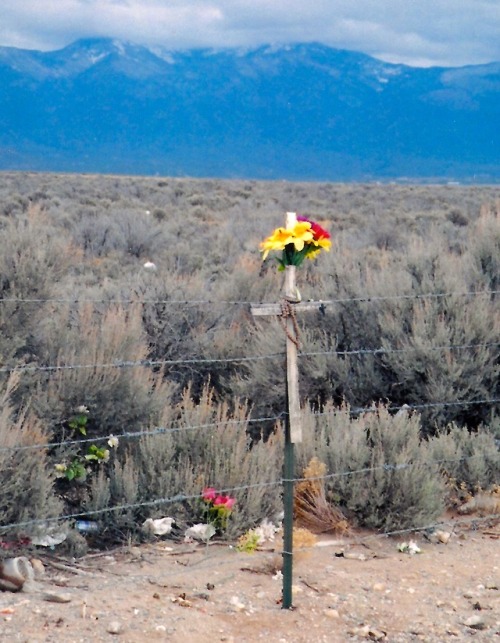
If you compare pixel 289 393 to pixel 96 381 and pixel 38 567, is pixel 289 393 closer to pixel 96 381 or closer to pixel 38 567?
pixel 38 567

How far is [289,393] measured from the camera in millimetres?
4344

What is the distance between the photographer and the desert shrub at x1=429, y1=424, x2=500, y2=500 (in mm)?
6301

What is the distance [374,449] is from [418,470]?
38 centimetres

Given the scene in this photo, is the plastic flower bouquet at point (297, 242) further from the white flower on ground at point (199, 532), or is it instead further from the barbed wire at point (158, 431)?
the white flower on ground at point (199, 532)

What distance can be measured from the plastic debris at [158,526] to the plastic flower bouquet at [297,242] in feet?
6.31

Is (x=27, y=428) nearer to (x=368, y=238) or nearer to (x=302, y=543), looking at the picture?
(x=302, y=543)

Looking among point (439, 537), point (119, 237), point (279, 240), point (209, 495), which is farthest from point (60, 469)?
point (119, 237)

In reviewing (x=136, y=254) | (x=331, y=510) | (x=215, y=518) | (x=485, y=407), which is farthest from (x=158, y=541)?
(x=136, y=254)

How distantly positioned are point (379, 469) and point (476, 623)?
1.50 m

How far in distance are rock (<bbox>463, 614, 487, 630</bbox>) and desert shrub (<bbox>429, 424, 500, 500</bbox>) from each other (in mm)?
1804

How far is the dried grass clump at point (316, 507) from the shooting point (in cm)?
567

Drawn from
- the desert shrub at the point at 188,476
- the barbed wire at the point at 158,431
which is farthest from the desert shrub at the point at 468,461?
the desert shrub at the point at 188,476

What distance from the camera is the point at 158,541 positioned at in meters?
5.33

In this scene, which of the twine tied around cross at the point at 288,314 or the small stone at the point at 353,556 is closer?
the twine tied around cross at the point at 288,314
